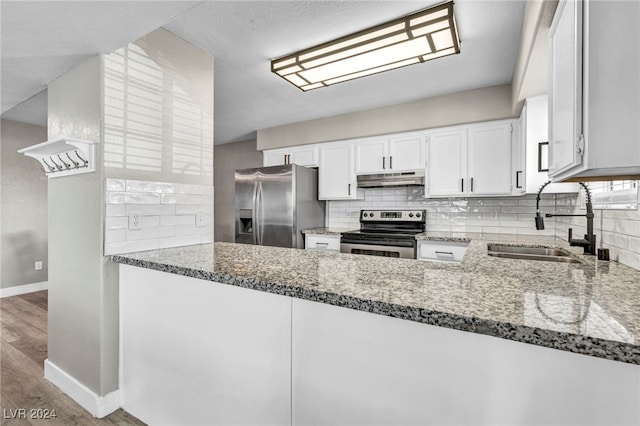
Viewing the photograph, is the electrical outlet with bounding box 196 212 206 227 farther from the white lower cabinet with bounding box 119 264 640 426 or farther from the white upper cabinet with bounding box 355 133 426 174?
the white upper cabinet with bounding box 355 133 426 174

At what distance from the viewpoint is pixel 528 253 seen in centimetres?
250

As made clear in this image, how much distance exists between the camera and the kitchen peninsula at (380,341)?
0.70 metres

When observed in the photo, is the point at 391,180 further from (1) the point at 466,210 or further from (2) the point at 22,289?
(2) the point at 22,289

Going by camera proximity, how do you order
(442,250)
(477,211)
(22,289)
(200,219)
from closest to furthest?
(200,219)
(442,250)
(477,211)
(22,289)

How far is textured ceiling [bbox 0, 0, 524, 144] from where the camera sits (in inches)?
60.8

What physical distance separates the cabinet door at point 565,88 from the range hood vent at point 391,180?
219 cm

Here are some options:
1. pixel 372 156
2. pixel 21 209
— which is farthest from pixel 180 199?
pixel 21 209

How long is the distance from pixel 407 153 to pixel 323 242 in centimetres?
145

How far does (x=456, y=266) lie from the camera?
146cm

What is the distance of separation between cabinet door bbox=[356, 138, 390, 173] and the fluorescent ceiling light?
52.5 inches

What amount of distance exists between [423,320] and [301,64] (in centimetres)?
217

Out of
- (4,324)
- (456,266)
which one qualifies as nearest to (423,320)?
(456,266)

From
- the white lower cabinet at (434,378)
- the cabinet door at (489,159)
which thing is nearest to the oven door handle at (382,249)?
the cabinet door at (489,159)

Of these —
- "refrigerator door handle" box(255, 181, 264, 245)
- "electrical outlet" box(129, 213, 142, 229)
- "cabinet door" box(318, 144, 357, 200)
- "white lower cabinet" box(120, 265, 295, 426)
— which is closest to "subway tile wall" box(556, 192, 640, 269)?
"white lower cabinet" box(120, 265, 295, 426)
